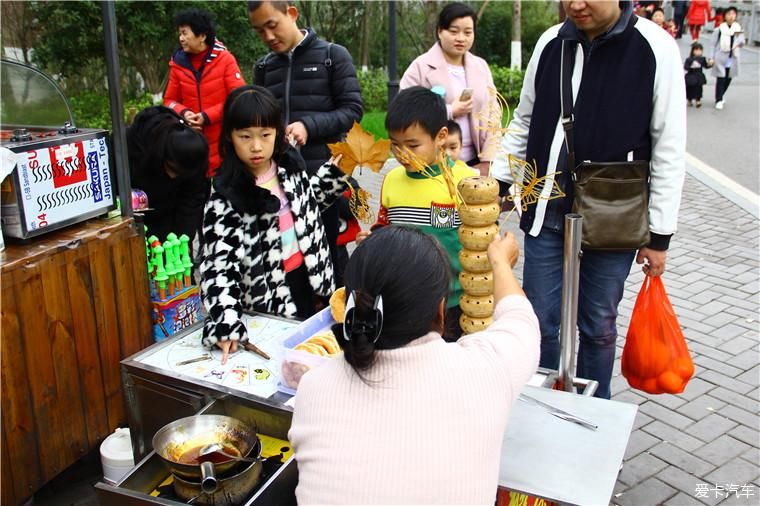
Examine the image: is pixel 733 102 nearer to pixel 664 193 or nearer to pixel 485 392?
pixel 664 193

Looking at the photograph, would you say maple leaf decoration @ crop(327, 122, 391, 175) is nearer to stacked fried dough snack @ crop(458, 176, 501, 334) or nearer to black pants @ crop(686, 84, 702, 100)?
stacked fried dough snack @ crop(458, 176, 501, 334)

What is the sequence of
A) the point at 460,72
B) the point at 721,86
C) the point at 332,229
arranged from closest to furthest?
1. the point at 332,229
2. the point at 460,72
3. the point at 721,86

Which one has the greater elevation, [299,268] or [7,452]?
[299,268]

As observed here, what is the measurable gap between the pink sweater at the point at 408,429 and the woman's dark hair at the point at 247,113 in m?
1.32

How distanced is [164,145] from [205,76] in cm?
136

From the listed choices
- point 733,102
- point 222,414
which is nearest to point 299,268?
point 222,414

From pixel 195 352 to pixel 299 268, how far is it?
56 cm

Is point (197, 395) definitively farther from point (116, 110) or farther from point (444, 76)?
point (444, 76)

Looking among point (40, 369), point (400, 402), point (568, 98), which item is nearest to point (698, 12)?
point (568, 98)

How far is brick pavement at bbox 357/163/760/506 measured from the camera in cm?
292

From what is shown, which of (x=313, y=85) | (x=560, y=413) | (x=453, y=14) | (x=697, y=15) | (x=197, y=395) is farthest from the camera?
(x=697, y=15)

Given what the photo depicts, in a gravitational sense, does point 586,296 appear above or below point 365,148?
below

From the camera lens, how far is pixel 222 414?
235cm

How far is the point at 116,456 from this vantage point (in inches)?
110
